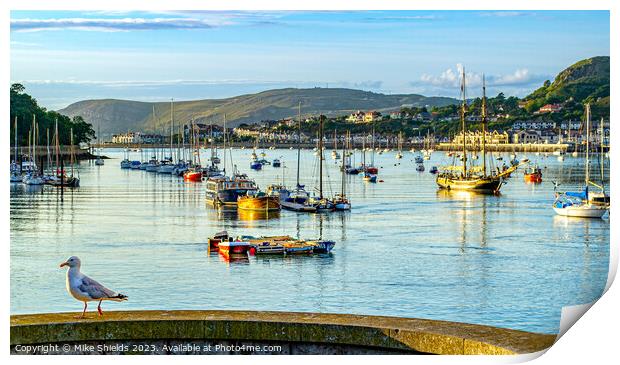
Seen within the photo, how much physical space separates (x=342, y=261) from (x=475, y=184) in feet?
87.5

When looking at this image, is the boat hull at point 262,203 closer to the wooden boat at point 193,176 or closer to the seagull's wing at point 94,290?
the wooden boat at point 193,176

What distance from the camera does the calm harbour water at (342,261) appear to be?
14.7 m

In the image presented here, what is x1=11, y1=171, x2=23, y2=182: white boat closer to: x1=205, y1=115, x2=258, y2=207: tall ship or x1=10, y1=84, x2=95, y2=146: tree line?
x1=10, y1=84, x2=95, y2=146: tree line

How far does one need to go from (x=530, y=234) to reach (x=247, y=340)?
20643mm

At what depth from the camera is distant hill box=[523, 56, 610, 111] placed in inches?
2401

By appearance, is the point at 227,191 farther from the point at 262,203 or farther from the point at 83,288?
the point at 83,288

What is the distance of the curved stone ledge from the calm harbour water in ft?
21.6

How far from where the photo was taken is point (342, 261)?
1980 centimetres

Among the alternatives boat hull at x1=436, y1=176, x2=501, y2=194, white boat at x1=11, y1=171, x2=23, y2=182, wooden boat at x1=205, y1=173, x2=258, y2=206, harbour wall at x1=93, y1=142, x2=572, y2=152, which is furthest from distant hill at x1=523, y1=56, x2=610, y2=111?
white boat at x1=11, y1=171, x2=23, y2=182

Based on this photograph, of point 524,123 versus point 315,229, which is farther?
point 524,123

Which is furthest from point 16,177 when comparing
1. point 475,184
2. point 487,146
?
point 487,146

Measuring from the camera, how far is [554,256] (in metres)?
21.5

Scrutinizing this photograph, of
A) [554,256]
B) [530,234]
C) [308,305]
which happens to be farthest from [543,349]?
[530,234]

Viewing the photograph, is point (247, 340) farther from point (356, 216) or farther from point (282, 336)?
point (356, 216)
